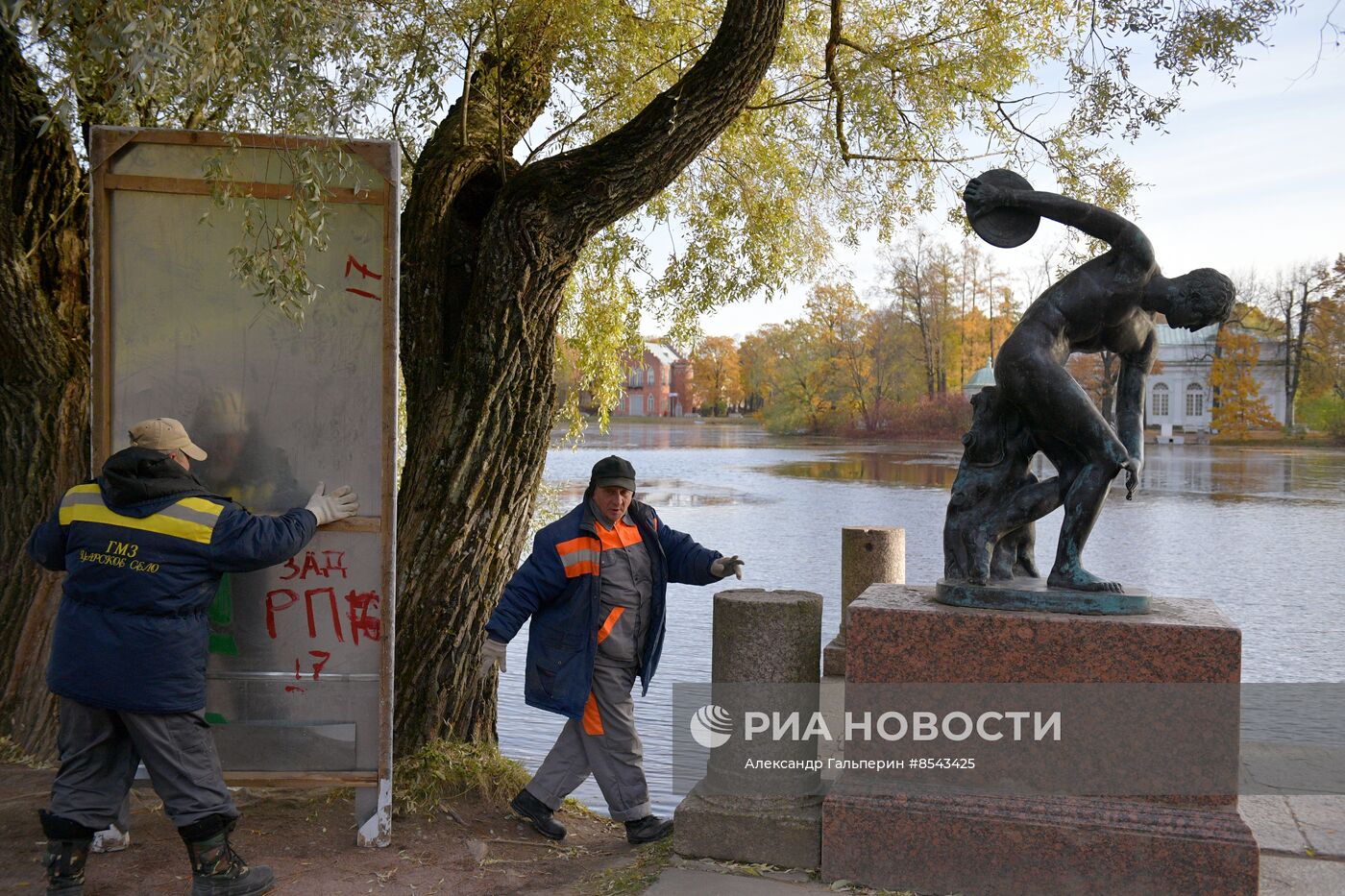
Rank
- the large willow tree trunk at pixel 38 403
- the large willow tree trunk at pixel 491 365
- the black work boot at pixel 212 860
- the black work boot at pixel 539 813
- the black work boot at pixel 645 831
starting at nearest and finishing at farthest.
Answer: the black work boot at pixel 212 860, the black work boot at pixel 645 831, the black work boot at pixel 539 813, the large willow tree trunk at pixel 491 365, the large willow tree trunk at pixel 38 403

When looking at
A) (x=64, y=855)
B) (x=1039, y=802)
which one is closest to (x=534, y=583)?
(x=64, y=855)

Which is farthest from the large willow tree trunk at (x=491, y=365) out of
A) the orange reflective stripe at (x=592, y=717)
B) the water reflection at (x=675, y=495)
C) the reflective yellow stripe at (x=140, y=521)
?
the water reflection at (x=675, y=495)

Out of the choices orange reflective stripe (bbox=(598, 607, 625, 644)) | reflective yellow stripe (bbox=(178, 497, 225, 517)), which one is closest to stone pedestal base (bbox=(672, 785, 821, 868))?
orange reflective stripe (bbox=(598, 607, 625, 644))

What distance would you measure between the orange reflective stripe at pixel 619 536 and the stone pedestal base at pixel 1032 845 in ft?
4.62

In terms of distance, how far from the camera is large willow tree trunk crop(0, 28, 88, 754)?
6531 millimetres

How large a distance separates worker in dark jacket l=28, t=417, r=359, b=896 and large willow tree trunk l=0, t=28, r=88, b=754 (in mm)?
2502

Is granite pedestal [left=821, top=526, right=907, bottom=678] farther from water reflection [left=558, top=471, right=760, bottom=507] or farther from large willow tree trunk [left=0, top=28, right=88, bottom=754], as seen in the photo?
water reflection [left=558, top=471, right=760, bottom=507]

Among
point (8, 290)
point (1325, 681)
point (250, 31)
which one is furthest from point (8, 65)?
point (1325, 681)

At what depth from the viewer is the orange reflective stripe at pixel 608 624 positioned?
5285mm

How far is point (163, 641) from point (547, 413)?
106 inches

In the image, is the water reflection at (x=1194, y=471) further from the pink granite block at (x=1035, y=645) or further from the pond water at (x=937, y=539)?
the pink granite block at (x=1035, y=645)

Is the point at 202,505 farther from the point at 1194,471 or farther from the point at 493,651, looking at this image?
the point at 1194,471

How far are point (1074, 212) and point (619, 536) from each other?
242cm

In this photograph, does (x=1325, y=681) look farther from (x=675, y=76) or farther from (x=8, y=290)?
(x=8, y=290)
